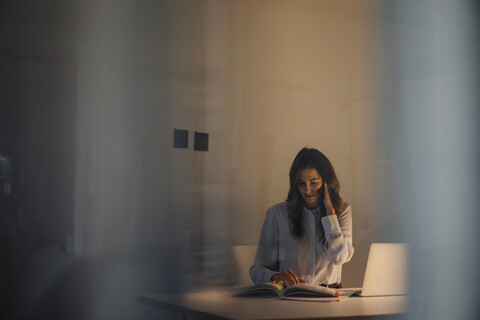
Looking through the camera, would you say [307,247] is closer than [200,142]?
No

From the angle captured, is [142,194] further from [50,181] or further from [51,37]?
[51,37]

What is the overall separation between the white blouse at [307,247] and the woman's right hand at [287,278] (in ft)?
0.05

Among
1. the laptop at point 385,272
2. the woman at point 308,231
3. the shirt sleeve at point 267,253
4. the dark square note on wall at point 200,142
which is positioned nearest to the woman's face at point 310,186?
the woman at point 308,231

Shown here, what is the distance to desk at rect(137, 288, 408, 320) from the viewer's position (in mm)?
1445

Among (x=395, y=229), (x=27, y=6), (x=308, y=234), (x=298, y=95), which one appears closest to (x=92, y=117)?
(x=27, y=6)

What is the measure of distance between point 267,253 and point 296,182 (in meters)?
0.27

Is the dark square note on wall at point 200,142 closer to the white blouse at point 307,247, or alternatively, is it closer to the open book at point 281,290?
the white blouse at point 307,247

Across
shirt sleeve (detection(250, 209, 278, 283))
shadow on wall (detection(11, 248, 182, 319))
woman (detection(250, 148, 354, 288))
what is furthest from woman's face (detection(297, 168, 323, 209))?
shadow on wall (detection(11, 248, 182, 319))

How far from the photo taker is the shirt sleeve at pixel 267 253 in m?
1.65

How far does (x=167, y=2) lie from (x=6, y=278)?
2.99ft

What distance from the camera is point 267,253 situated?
1.70 meters

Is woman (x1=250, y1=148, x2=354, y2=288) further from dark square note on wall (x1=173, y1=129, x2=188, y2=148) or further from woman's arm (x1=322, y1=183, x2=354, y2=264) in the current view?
dark square note on wall (x1=173, y1=129, x2=188, y2=148)

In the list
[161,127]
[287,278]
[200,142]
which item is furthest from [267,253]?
[161,127]

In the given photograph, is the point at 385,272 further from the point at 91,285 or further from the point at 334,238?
the point at 91,285
